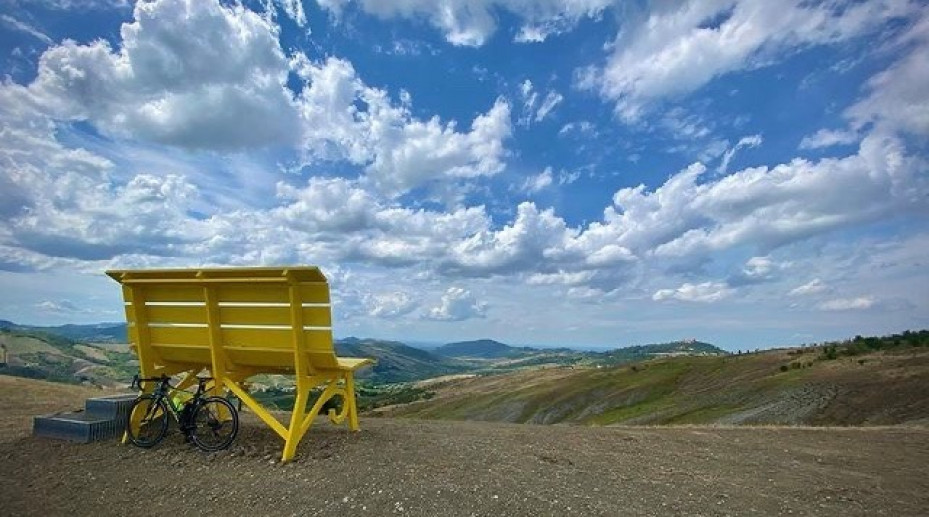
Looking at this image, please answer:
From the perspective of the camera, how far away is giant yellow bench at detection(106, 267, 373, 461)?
9.59 m

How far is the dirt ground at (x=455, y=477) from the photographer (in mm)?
7672

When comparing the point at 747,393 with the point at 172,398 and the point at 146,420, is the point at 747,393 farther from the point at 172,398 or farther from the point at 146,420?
the point at 146,420

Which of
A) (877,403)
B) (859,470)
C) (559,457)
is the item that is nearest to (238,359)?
(559,457)

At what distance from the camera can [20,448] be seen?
10453 mm

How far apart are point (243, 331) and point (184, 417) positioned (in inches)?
80.3

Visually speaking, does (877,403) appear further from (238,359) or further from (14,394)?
(14,394)

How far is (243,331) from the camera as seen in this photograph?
1030 cm

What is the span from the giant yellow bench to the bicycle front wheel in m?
0.32

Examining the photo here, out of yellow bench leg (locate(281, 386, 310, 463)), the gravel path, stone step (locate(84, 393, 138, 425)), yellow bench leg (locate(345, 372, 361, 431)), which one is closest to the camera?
the gravel path

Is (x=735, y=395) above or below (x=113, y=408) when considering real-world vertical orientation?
below

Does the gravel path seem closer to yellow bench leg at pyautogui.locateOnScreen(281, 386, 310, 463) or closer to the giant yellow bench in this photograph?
yellow bench leg at pyautogui.locateOnScreen(281, 386, 310, 463)

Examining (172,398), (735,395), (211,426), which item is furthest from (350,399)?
(735,395)

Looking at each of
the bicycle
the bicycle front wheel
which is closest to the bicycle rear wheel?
the bicycle

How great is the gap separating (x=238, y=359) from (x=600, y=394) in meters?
73.3
